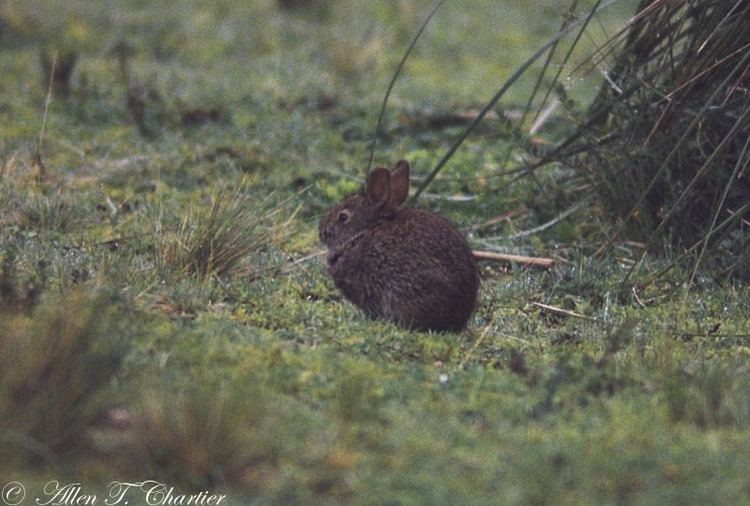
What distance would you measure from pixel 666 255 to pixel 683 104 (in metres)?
0.79

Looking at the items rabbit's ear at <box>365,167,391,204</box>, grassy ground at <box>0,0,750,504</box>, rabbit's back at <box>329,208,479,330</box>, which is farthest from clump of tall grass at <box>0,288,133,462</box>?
rabbit's ear at <box>365,167,391,204</box>

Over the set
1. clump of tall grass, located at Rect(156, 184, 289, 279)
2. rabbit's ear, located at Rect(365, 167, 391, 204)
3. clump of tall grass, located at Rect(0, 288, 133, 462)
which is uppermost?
clump of tall grass, located at Rect(0, 288, 133, 462)

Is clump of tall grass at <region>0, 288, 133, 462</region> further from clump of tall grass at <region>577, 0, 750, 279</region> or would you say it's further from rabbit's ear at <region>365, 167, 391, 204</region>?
clump of tall grass at <region>577, 0, 750, 279</region>

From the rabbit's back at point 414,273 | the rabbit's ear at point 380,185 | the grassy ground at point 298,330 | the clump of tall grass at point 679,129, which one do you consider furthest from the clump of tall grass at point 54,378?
the clump of tall grass at point 679,129

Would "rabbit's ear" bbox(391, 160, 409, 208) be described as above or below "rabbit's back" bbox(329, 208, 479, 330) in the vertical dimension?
above

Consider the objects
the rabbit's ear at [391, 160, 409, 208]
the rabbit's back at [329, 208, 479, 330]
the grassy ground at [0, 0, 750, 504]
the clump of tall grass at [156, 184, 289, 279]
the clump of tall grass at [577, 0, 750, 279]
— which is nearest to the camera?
the grassy ground at [0, 0, 750, 504]

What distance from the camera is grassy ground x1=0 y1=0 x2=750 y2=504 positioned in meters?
3.77

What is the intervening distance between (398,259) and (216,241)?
90 cm

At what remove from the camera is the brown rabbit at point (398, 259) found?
5.65 m

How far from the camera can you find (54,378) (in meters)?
3.92

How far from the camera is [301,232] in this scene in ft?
24.3

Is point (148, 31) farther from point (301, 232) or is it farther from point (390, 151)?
point (301, 232)

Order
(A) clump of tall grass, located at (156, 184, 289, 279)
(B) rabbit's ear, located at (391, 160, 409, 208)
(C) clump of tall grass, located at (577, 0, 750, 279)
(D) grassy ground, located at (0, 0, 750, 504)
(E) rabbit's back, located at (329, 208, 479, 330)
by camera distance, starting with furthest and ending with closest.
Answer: (C) clump of tall grass, located at (577, 0, 750, 279), (B) rabbit's ear, located at (391, 160, 409, 208), (A) clump of tall grass, located at (156, 184, 289, 279), (E) rabbit's back, located at (329, 208, 479, 330), (D) grassy ground, located at (0, 0, 750, 504)

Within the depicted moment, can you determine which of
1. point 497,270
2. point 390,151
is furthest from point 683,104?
point 390,151
